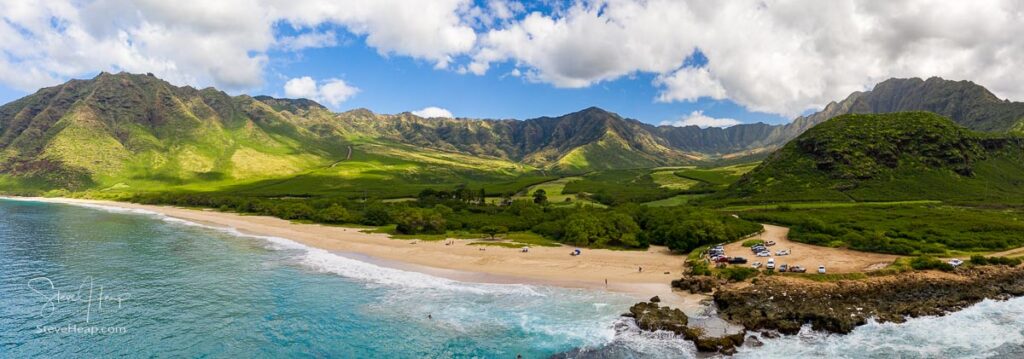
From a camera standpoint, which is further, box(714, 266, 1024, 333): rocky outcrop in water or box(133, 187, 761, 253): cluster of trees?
box(133, 187, 761, 253): cluster of trees

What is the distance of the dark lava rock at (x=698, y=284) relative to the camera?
70.2m

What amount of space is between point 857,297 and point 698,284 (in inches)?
796

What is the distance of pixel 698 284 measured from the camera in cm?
7119

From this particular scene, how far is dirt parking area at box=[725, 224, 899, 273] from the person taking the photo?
253 ft

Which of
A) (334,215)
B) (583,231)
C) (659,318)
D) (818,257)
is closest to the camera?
(659,318)

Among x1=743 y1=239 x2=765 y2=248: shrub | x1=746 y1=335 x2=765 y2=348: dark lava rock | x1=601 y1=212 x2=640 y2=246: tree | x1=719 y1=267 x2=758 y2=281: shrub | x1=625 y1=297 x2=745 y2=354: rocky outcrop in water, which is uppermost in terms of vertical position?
x1=601 y1=212 x2=640 y2=246: tree

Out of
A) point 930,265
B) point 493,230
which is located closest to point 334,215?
point 493,230

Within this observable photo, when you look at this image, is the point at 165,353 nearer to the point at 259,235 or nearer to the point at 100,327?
the point at 100,327

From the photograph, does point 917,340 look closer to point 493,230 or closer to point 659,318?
point 659,318

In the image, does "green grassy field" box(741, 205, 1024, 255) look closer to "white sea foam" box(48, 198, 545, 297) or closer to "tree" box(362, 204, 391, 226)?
"white sea foam" box(48, 198, 545, 297)

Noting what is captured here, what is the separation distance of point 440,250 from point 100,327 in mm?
62803

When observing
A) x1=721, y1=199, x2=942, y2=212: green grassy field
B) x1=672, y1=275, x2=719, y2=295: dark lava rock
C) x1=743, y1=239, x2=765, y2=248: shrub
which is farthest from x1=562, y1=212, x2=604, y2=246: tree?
x1=721, y1=199, x2=942, y2=212: green grassy field

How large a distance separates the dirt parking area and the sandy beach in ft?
42.2

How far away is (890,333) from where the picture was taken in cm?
5344
